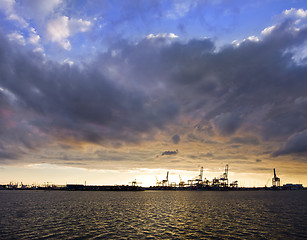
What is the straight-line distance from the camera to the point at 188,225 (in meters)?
56.5

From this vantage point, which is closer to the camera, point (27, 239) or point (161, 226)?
point (27, 239)

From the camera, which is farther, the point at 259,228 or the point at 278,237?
the point at 259,228

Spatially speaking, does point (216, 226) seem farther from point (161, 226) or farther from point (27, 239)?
point (27, 239)

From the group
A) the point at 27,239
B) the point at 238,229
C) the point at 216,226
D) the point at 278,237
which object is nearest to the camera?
the point at 27,239

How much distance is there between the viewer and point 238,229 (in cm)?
5131

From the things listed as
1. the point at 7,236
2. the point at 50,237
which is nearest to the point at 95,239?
the point at 50,237

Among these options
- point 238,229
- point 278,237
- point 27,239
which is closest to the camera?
point 27,239

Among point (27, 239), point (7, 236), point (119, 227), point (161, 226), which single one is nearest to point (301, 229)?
point (161, 226)

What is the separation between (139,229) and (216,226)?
1843 centimetres

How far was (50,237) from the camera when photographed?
43000 millimetres

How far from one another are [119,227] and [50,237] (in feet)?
51.5

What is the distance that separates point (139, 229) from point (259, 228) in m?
27.3

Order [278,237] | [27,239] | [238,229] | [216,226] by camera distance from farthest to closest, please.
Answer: [216,226]
[238,229]
[278,237]
[27,239]

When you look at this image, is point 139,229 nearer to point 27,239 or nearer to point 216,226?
point 216,226
